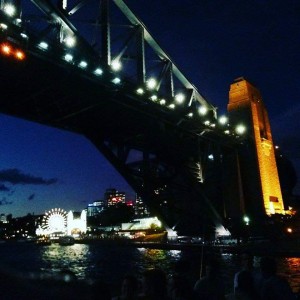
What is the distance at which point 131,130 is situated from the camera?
34.0 meters

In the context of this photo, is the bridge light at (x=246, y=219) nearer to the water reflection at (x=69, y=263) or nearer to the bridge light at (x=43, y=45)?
the water reflection at (x=69, y=263)

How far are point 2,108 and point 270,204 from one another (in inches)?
1305

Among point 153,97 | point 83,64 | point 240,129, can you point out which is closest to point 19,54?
point 83,64

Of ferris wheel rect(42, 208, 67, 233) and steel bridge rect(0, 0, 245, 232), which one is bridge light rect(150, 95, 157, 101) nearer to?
steel bridge rect(0, 0, 245, 232)

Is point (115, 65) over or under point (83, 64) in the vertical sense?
over

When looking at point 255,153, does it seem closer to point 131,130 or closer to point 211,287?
point 131,130

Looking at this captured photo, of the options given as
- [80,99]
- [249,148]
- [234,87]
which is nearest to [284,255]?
[80,99]

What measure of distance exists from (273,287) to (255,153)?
41.7 meters

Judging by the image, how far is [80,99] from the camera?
26.1m

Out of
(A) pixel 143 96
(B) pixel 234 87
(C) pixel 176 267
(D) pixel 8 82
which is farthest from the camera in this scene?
(B) pixel 234 87

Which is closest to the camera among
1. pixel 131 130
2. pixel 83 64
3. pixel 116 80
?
pixel 83 64

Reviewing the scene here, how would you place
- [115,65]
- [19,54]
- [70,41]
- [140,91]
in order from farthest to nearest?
1. [140,91]
2. [115,65]
3. [70,41]
4. [19,54]

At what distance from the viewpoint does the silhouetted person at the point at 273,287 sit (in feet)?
17.9

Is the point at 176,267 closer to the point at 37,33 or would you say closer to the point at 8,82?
the point at 37,33
